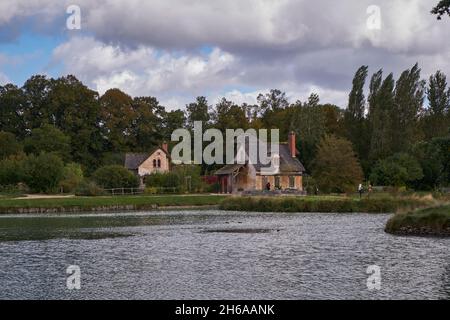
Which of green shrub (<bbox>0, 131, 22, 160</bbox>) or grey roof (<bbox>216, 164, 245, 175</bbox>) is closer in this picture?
grey roof (<bbox>216, 164, 245, 175</bbox>)

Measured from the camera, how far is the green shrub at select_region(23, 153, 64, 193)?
241 feet

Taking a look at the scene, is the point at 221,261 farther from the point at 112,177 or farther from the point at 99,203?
the point at 112,177

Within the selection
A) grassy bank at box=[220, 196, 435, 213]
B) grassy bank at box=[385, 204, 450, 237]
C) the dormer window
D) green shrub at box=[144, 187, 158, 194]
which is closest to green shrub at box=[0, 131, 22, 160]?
green shrub at box=[144, 187, 158, 194]

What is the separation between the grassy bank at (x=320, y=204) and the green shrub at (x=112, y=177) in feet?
54.8

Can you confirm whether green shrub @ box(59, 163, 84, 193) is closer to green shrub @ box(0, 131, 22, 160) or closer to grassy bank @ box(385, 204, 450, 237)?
green shrub @ box(0, 131, 22, 160)

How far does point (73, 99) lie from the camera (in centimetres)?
10338

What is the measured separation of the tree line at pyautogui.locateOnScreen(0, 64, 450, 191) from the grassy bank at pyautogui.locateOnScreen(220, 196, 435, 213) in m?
11.9

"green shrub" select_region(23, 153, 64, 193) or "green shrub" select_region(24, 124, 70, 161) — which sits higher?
"green shrub" select_region(24, 124, 70, 161)

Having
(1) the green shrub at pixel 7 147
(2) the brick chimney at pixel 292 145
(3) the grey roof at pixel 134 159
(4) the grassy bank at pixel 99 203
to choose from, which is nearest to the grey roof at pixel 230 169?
(2) the brick chimney at pixel 292 145

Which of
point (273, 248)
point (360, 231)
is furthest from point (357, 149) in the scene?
point (273, 248)

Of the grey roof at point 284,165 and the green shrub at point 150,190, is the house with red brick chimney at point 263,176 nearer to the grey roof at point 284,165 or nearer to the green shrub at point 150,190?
the grey roof at point 284,165

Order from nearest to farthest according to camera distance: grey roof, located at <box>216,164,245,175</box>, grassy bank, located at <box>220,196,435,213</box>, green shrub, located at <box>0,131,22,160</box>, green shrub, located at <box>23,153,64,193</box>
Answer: grassy bank, located at <box>220,196,435,213</box>
green shrub, located at <box>23,153,64,193</box>
grey roof, located at <box>216,164,245,175</box>
green shrub, located at <box>0,131,22,160</box>
